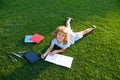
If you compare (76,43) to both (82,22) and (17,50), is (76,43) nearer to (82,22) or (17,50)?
(82,22)

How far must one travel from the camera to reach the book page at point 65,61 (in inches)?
118

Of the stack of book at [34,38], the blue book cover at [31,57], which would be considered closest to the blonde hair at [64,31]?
the stack of book at [34,38]

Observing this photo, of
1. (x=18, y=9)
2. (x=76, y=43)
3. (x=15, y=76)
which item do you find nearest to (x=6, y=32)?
(x=18, y=9)

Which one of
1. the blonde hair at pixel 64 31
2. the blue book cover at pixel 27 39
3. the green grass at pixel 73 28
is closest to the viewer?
the green grass at pixel 73 28

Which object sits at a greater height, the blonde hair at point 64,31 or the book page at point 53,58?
the blonde hair at point 64,31

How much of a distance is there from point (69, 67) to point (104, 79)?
0.56 metres

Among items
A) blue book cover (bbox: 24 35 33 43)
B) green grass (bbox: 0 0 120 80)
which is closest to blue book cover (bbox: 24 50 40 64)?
green grass (bbox: 0 0 120 80)

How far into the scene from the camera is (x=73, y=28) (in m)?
3.72

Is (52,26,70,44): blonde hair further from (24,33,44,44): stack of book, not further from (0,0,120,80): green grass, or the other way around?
(24,33,44,44): stack of book

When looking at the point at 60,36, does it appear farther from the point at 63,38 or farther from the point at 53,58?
the point at 53,58

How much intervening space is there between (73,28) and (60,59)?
2.88 feet

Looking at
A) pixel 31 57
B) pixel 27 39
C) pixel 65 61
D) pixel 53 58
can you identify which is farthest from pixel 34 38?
pixel 65 61

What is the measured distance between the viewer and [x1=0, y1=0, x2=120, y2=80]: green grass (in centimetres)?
290

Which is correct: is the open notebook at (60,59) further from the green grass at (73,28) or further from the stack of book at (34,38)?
the stack of book at (34,38)
